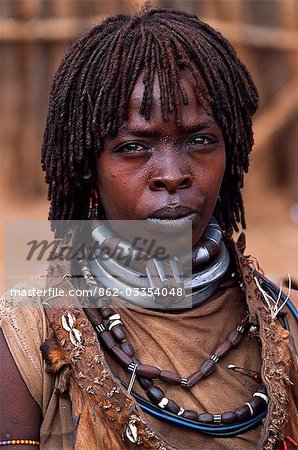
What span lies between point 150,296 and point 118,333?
15 centimetres

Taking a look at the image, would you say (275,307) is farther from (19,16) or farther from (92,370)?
(19,16)

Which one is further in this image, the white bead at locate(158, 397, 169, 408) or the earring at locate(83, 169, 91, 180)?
the earring at locate(83, 169, 91, 180)

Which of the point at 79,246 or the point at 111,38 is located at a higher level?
the point at 111,38

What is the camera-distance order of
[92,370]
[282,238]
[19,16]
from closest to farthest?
[92,370] → [282,238] → [19,16]

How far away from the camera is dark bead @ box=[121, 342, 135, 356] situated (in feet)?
8.01

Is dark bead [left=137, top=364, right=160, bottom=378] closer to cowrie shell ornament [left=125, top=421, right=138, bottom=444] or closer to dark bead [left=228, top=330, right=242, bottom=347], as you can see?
cowrie shell ornament [left=125, top=421, right=138, bottom=444]

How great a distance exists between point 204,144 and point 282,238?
570 centimetres

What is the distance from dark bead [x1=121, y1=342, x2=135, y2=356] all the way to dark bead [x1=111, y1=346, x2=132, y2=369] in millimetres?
13

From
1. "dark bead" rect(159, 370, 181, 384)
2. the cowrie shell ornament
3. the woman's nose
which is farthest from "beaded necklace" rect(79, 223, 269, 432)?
the woman's nose

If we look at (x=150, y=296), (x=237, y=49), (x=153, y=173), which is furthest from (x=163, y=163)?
(x=237, y=49)

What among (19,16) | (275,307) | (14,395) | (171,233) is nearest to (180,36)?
(171,233)

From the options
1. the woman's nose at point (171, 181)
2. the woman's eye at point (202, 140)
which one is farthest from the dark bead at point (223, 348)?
the woman's eye at point (202, 140)

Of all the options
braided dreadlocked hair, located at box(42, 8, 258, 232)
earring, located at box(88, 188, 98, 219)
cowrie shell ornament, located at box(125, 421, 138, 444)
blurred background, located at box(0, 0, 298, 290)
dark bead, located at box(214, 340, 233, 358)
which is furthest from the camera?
blurred background, located at box(0, 0, 298, 290)

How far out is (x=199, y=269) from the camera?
2.58 meters
